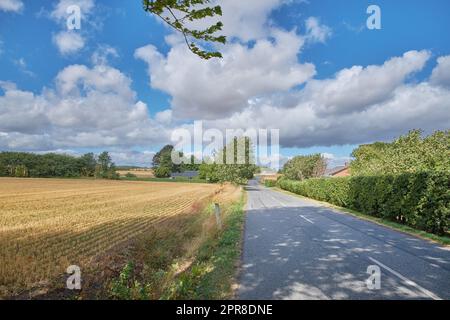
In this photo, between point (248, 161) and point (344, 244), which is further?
point (248, 161)

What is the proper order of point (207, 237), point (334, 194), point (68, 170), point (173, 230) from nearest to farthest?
point (207, 237), point (173, 230), point (334, 194), point (68, 170)

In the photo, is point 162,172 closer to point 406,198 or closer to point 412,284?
point 406,198

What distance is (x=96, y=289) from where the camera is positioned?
6496 mm

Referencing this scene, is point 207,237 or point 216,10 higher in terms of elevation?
point 216,10

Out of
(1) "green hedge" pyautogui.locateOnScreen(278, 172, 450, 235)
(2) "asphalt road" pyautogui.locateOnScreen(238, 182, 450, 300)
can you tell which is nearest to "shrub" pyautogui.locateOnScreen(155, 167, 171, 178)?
(1) "green hedge" pyautogui.locateOnScreen(278, 172, 450, 235)

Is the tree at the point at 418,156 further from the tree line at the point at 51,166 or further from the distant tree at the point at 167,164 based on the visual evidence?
the distant tree at the point at 167,164

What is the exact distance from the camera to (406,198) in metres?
14.8

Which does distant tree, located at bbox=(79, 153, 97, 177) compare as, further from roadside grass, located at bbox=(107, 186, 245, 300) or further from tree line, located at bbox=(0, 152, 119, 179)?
Answer: roadside grass, located at bbox=(107, 186, 245, 300)

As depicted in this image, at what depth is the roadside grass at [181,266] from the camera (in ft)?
18.6

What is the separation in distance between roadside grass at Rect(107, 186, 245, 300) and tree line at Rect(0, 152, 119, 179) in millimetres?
100002

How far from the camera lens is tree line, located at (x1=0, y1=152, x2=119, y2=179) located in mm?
95625
